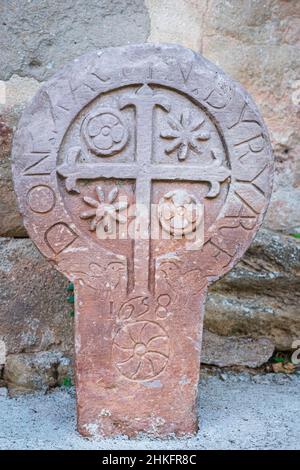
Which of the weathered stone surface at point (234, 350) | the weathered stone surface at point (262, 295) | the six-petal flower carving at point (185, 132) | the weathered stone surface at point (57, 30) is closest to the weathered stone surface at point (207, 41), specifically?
the weathered stone surface at point (57, 30)

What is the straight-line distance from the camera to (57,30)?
7.63 ft

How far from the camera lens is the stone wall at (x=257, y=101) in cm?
232

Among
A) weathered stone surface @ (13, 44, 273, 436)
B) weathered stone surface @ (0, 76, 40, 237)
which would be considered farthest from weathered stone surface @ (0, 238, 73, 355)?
weathered stone surface @ (13, 44, 273, 436)

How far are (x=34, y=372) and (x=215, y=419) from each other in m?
0.69

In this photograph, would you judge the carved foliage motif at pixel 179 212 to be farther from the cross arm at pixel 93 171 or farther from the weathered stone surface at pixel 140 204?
the cross arm at pixel 93 171

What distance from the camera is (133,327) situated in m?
1.96

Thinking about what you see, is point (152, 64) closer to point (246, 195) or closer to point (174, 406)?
point (246, 195)

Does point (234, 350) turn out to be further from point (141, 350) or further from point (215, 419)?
point (141, 350)

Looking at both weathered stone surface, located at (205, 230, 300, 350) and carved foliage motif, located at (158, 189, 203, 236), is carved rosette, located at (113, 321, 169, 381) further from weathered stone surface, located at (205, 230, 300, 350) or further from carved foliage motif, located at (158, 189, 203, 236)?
weathered stone surface, located at (205, 230, 300, 350)

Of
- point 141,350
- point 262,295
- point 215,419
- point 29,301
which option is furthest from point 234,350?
point 29,301

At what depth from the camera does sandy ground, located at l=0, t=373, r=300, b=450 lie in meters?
1.95

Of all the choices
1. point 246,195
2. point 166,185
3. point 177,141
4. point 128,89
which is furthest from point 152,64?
point 246,195

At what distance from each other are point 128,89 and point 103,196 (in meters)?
0.32

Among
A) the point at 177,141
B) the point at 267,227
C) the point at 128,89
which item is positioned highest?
the point at 128,89
